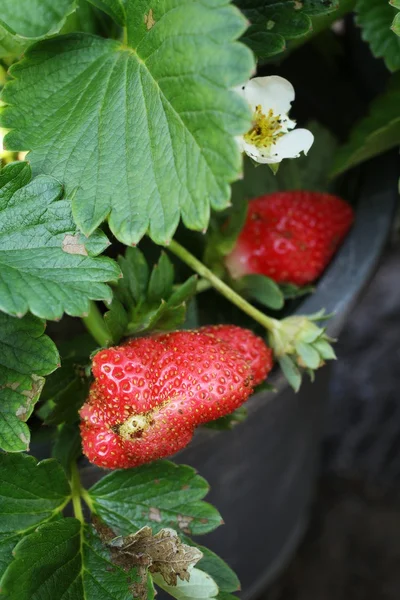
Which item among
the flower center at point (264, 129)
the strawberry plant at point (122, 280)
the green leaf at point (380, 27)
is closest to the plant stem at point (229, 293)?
Answer: the strawberry plant at point (122, 280)

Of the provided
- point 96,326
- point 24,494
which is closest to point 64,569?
point 24,494

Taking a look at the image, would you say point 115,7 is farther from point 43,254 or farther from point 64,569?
point 64,569

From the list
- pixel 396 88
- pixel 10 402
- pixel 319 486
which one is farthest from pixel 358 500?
pixel 10 402

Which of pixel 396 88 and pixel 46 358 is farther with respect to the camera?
pixel 396 88

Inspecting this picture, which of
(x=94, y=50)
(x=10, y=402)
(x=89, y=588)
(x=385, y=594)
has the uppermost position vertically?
(x=94, y=50)

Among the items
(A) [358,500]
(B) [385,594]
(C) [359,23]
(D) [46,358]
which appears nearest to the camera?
(D) [46,358]

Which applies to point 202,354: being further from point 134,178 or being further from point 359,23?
point 359,23
